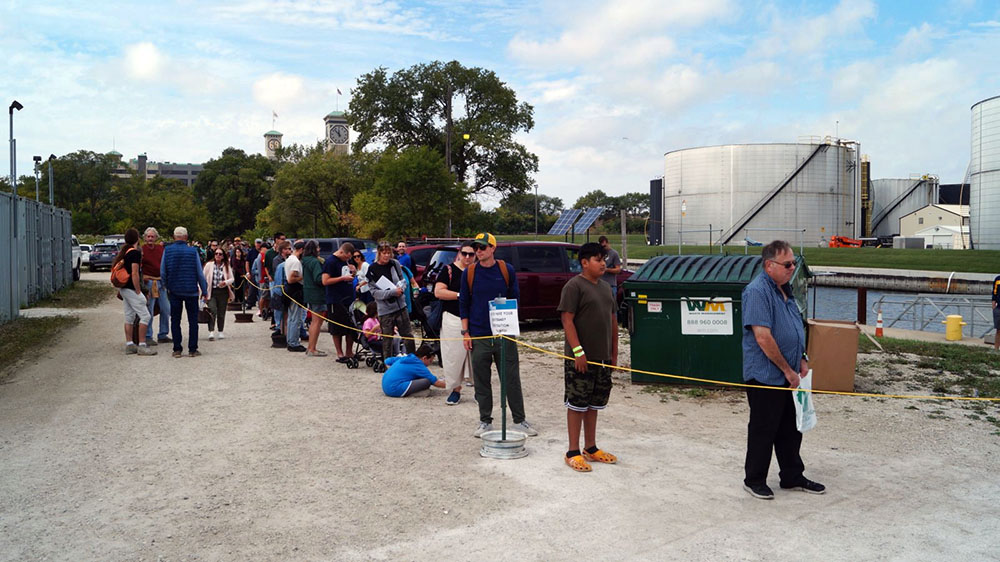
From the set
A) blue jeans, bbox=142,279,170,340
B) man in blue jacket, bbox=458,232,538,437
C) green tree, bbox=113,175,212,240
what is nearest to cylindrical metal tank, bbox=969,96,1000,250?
blue jeans, bbox=142,279,170,340

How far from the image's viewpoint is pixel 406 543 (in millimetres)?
4730

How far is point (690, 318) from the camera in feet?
31.2

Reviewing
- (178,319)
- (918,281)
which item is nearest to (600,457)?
(178,319)

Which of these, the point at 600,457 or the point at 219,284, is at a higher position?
the point at 219,284

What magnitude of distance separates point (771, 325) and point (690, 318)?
407 centimetres

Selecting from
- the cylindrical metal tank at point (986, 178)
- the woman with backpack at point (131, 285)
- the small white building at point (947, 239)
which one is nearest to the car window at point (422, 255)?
the woman with backpack at point (131, 285)

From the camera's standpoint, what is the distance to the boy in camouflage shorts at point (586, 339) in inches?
240

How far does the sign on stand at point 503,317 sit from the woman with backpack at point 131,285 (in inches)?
266

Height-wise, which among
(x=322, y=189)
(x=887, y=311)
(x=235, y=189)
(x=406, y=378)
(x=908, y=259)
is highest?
(x=235, y=189)

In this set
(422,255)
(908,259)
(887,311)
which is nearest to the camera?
(422,255)

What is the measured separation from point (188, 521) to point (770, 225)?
254 feet

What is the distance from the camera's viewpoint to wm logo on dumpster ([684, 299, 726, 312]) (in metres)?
9.40

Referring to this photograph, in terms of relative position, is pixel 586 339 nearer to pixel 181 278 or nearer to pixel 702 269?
pixel 702 269

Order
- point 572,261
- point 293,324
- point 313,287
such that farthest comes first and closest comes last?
1. point 572,261
2. point 293,324
3. point 313,287
